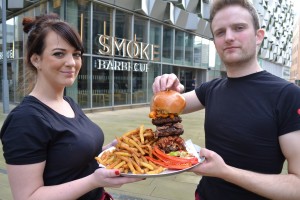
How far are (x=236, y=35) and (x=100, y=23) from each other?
1221 cm

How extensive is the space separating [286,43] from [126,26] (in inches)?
1938

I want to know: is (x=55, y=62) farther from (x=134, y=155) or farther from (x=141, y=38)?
(x=141, y=38)

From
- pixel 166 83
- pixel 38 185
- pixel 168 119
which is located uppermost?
pixel 166 83

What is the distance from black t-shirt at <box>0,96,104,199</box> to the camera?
174cm

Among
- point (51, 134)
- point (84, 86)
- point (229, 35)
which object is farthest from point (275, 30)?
point (51, 134)

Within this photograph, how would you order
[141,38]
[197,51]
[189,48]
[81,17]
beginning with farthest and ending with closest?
1. [197,51]
2. [189,48]
3. [141,38]
4. [81,17]

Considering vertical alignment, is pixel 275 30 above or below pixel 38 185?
above

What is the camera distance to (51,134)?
73.4 inches

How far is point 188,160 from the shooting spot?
186 cm

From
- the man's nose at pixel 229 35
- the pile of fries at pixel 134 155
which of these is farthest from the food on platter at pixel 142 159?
the man's nose at pixel 229 35

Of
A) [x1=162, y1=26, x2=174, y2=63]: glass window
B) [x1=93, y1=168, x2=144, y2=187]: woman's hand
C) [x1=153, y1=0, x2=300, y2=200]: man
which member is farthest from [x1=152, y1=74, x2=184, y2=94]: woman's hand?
[x1=162, y1=26, x2=174, y2=63]: glass window

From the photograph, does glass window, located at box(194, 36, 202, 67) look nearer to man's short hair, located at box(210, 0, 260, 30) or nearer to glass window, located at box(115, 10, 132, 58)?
glass window, located at box(115, 10, 132, 58)

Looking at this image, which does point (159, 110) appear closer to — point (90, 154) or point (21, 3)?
point (90, 154)

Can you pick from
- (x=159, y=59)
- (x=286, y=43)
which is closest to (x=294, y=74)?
(x=286, y=43)
